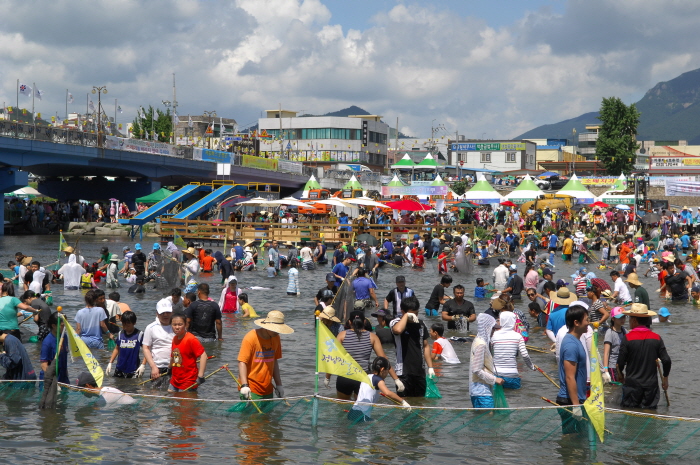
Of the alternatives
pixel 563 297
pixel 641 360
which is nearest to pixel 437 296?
pixel 563 297

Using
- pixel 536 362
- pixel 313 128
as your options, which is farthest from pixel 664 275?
pixel 313 128

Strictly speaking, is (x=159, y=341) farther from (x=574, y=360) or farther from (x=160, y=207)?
(x=160, y=207)

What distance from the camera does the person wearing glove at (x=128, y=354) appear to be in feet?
37.3

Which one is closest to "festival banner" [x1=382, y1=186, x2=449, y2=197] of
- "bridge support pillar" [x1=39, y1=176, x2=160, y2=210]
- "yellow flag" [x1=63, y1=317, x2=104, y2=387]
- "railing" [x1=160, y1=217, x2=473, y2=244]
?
"railing" [x1=160, y1=217, x2=473, y2=244]

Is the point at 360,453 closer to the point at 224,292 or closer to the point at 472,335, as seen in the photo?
the point at 472,335

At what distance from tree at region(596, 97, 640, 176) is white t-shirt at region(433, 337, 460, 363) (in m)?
75.1

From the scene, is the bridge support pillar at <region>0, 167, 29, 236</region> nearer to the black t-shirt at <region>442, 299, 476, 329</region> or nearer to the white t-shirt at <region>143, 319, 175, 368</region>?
the black t-shirt at <region>442, 299, 476, 329</region>

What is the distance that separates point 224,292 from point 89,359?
8.69 metres

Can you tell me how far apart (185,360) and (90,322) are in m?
A: 4.06

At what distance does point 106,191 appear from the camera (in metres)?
67.5

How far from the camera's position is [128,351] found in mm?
11531

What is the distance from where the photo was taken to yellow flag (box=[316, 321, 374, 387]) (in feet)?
28.9

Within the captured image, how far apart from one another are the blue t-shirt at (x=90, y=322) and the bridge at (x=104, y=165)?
35.8 metres

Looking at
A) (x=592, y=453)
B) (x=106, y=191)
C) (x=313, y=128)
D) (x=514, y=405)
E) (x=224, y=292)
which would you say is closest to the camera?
(x=592, y=453)
